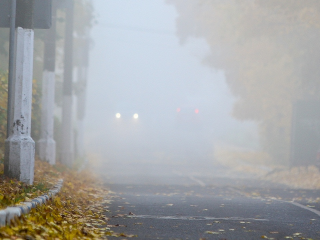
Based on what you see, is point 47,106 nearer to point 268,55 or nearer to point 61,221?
point 61,221

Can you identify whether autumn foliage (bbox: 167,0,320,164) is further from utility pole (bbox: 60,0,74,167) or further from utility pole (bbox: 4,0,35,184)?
utility pole (bbox: 4,0,35,184)

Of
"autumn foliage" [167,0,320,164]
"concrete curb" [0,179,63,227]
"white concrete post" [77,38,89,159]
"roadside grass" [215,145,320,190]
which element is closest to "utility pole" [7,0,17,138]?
"concrete curb" [0,179,63,227]

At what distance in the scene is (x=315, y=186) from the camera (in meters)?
18.0

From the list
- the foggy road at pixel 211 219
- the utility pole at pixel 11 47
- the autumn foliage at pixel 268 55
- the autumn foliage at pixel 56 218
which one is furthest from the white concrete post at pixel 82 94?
the utility pole at pixel 11 47

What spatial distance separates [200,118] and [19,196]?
51868 millimetres

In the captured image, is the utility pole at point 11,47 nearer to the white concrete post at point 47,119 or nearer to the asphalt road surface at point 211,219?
the asphalt road surface at point 211,219

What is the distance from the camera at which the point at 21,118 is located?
935 centimetres

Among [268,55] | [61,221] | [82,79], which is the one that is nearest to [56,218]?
[61,221]

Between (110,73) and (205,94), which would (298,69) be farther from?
(205,94)

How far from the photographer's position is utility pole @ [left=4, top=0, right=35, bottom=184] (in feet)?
30.6

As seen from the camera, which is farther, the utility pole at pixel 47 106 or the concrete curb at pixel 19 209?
the utility pole at pixel 47 106

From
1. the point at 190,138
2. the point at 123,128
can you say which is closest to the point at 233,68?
the point at 190,138

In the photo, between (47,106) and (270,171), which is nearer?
(47,106)

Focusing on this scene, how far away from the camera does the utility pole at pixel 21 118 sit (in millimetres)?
9312
